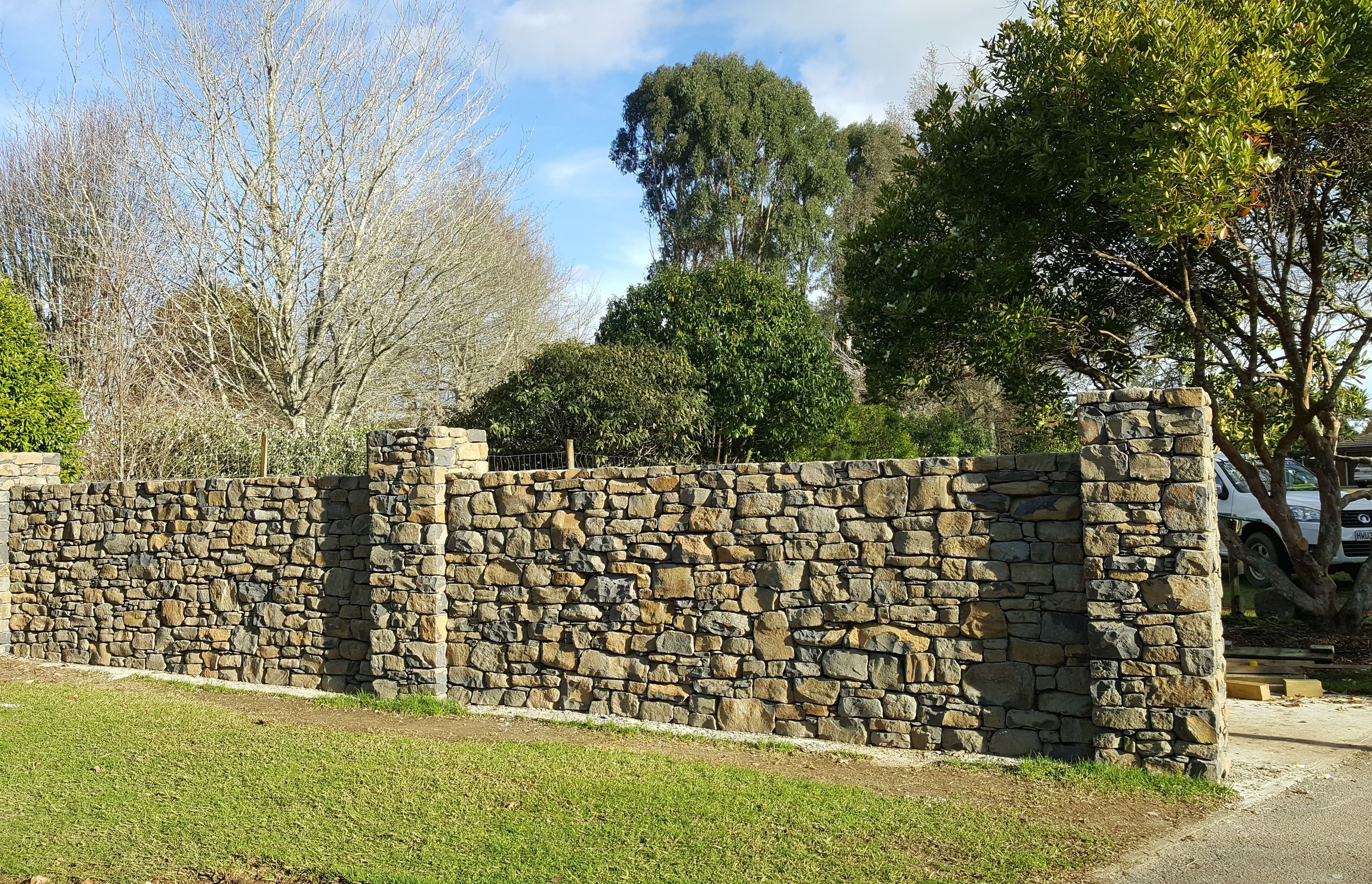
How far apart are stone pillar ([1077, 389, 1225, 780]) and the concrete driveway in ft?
1.54

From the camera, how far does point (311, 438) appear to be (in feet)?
42.9

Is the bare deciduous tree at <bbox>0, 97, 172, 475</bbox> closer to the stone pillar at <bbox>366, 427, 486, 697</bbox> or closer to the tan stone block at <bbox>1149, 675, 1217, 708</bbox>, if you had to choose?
the stone pillar at <bbox>366, 427, 486, 697</bbox>

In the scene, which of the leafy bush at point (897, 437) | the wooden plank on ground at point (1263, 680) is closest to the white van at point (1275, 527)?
the leafy bush at point (897, 437)

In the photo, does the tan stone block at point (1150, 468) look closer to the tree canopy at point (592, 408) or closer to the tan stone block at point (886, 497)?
the tan stone block at point (886, 497)

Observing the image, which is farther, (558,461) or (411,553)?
(558,461)

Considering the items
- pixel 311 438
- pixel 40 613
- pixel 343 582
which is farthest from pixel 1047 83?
pixel 40 613

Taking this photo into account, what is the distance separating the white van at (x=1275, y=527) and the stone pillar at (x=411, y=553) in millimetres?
9982

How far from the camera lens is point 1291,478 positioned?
15.4 metres

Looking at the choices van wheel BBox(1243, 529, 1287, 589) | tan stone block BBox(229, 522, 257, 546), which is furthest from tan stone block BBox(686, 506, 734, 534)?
van wheel BBox(1243, 529, 1287, 589)

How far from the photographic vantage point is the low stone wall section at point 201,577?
30.5 ft

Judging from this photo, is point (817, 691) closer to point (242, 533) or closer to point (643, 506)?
point (643, 506)

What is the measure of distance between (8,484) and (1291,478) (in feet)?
56.6

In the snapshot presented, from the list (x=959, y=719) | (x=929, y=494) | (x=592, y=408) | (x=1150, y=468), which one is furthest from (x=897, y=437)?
(x=1150, y=468)

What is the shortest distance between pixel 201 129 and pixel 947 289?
39.9ft
